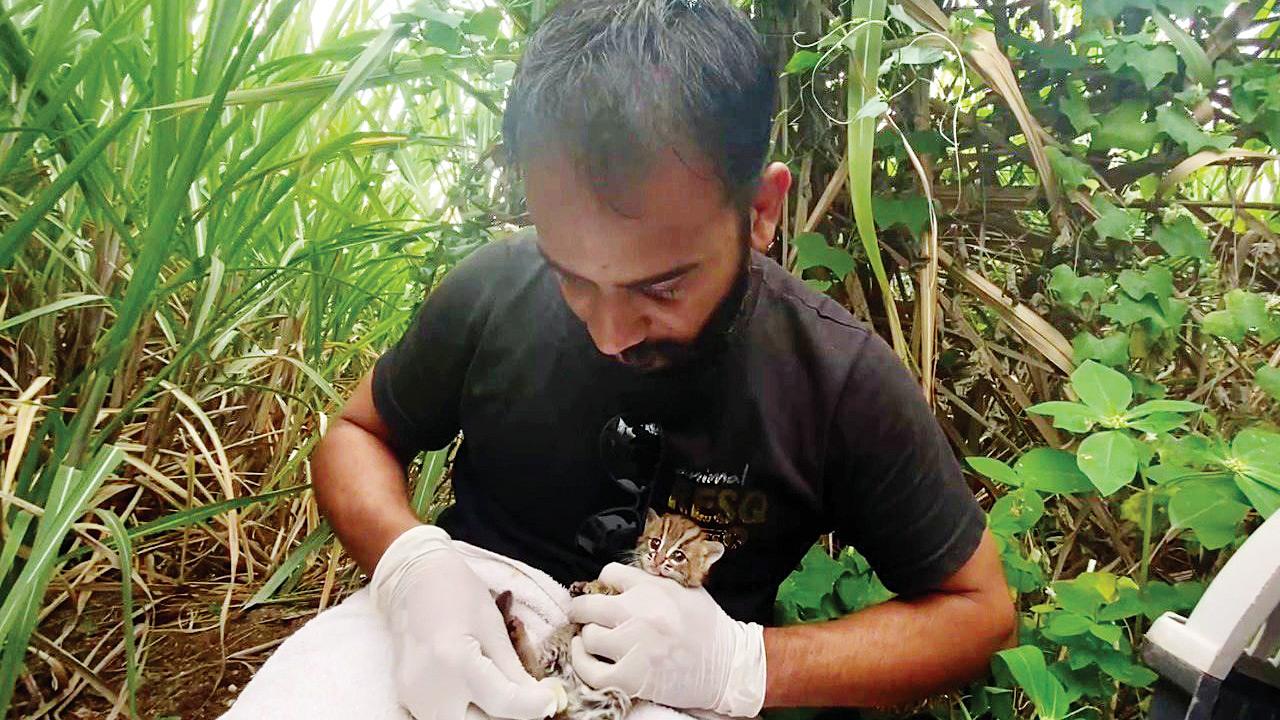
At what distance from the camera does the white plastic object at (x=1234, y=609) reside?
0.77m

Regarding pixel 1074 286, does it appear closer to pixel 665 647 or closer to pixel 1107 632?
pixel 1107 632

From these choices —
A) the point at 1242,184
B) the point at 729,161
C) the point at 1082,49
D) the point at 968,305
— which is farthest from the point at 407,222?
the point at 1242,184

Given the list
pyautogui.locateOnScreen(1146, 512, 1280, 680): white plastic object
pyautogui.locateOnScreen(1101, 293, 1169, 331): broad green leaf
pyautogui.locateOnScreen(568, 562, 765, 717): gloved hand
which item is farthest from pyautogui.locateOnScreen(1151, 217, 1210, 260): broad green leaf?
pyautogui.locateOnScreen(568, 562, 765, 717): gloved hand

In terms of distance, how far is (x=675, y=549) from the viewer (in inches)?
38.0

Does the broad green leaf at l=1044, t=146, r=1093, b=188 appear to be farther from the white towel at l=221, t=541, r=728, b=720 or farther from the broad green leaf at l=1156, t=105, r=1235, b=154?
the white towel at l=221, t=541, r=728, b=720

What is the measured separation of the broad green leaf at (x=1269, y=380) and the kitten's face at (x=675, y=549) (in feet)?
2.74

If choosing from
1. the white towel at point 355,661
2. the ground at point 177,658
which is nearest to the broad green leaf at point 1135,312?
the white towel at point 355,661

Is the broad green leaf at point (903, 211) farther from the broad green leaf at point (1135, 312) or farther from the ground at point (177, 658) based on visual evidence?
the ground at point (177, 658)

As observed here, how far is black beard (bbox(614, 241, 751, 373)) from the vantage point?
897 millimetres

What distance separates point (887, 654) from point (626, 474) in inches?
15.1

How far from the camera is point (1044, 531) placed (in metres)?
1.30

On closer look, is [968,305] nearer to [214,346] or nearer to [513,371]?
[513,371]

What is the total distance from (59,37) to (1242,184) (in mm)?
1786

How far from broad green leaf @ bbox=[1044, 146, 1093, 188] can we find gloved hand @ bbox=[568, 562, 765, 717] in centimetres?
81
